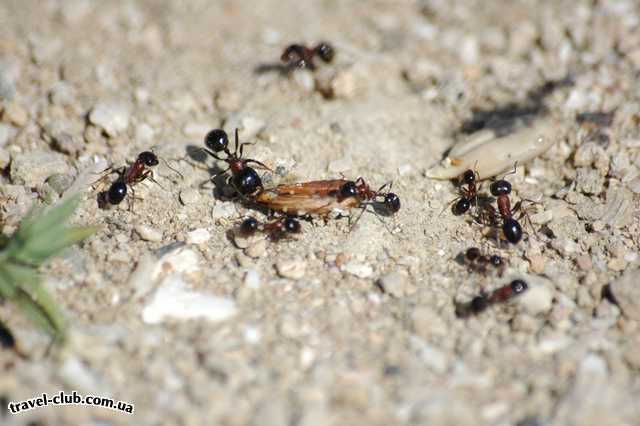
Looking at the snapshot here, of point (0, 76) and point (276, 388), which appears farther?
point (0, 76)

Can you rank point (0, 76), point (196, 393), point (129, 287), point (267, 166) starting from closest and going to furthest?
point (196, 393), point (129, 287), point (267, 166), point (0, 76)

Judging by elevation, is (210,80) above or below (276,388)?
above

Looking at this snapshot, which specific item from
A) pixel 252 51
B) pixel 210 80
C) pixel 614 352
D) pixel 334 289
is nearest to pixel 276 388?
pixel 334 289

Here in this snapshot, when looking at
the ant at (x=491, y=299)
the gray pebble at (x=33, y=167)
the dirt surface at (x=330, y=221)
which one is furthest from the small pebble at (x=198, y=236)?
the ant at (x=491, y=299)

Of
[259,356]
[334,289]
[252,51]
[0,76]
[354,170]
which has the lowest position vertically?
[259,356]

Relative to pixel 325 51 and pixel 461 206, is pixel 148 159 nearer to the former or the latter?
pixel 325 51

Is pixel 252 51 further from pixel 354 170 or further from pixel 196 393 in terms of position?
pixel 196 393

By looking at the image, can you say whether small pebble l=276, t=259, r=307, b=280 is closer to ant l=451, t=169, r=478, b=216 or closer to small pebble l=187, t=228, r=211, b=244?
small pebble l=187, t=228, r=211, b=244
